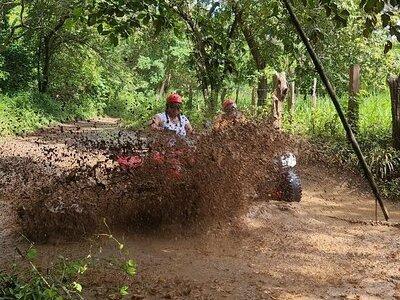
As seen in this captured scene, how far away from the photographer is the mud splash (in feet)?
18.9

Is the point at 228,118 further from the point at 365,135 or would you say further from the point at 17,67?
the point at 17,67

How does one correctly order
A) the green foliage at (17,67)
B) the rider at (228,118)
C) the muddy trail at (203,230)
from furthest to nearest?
the green foliage at (17,67)
the rider at (228,118)
the muddy trail at (203,230)

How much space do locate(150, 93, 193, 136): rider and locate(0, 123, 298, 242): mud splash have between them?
806mm

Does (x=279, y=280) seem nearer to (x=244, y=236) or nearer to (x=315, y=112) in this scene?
(x=244, y=236)

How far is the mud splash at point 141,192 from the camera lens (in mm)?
5750

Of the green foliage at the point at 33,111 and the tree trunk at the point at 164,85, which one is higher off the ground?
the tree trunk at the point at 164,85

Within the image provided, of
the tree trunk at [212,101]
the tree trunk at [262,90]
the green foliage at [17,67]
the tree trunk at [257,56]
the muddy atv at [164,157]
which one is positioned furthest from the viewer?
the green foliage at [17,67]

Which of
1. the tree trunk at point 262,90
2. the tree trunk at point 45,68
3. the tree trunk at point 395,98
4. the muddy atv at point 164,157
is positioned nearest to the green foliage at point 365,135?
the tree trunk at point 395,98

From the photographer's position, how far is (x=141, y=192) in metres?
6.04

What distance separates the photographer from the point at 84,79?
80.2ft

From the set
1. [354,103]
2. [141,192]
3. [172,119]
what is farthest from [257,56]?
[141,192]

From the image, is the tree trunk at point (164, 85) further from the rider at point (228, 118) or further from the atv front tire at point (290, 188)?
the atv front tire at point (290, 188)

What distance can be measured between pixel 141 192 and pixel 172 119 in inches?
63.5

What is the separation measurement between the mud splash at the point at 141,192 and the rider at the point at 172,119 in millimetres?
806
